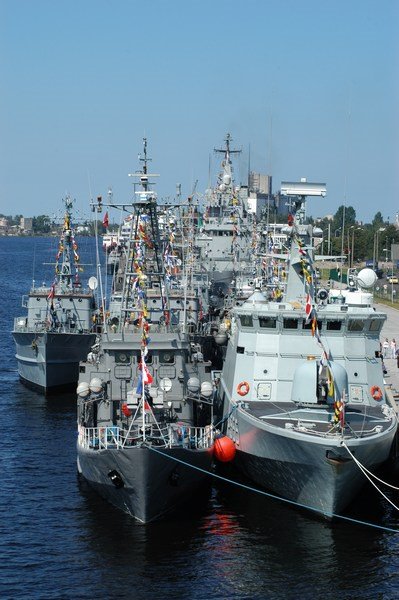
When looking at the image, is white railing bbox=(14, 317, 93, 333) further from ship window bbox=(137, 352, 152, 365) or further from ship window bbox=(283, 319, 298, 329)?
ship window bbox=(283, 319, 298, 329)

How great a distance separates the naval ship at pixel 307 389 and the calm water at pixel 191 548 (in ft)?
4.73

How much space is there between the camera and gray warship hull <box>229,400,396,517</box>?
2959 centimetres

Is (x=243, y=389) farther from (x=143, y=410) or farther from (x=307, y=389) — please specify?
(x=143, y=410)

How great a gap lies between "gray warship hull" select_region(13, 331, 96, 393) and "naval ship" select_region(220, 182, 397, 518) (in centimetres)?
1591

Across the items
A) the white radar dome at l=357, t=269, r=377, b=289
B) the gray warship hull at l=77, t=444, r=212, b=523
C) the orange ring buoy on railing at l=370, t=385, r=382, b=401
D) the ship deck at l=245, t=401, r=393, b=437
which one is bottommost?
the gray warship hull at l=77, t=444, r=212, b=523

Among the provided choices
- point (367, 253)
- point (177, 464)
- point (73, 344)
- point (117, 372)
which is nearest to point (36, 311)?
point (73, 344)

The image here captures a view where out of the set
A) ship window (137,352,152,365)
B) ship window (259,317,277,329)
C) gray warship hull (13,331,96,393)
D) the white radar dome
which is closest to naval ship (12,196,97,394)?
gray warship hull (13,331,96,393)

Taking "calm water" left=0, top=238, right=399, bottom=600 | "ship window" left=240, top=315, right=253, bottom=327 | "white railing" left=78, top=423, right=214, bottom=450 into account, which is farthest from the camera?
"ship window" left=240, top=315, right=253, bottom=327

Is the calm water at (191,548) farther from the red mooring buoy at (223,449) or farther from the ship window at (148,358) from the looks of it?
the ship window at (148,358)

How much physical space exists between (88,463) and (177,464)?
11.1 ft

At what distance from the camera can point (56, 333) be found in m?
52.9

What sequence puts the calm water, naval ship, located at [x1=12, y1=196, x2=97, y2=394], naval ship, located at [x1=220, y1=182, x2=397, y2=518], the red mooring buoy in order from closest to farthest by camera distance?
the calm water, naval ship, located at [x1=220, y1=182, x2=397, y2=518], the red mooring buoy, naval ship, located at [x1=12, y1=196, x2=97, y2=394]

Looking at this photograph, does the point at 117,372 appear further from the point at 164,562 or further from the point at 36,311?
the point at 36,311

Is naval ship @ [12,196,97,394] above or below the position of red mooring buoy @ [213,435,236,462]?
above
